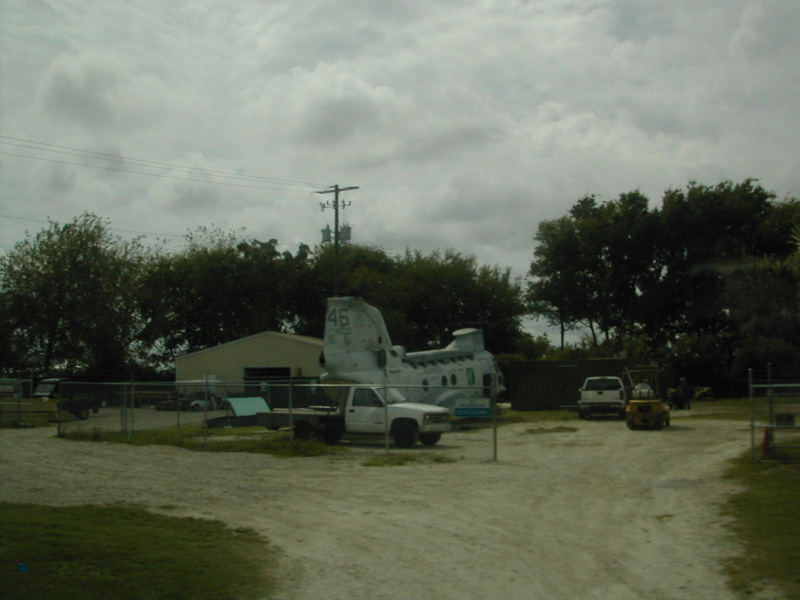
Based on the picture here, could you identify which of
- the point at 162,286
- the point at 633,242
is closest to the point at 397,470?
the point at 633,242

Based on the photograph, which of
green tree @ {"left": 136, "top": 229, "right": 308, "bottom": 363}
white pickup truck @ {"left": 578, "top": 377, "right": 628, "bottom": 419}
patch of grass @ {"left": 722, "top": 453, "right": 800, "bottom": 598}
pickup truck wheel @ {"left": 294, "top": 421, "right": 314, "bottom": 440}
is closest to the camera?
patch of grass @ {"left": 722, "top": 453, "right": 800, "bottom": 598}

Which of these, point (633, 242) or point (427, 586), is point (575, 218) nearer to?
point (633, 242)

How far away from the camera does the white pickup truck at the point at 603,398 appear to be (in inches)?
1240

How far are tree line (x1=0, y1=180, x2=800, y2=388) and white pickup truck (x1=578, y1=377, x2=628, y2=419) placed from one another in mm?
14605

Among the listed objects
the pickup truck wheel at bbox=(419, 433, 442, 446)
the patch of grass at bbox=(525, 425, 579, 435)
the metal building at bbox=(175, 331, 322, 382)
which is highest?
the metal building at bbox=(175, 331, 322, 382)

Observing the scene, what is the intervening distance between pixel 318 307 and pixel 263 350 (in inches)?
682

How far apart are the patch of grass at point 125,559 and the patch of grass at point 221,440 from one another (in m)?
9.64

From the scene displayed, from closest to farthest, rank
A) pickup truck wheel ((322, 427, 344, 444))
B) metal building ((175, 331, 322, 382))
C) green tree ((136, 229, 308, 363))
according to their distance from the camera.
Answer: pickup truck wheel ((322, 427, 344, 444)) → metal building ((175, 331, 322, 382)) → green tree ((136, 229, 308, 363))

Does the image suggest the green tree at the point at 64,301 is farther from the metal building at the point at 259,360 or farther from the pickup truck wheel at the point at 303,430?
the pickup truck wheel at the point at 303,430

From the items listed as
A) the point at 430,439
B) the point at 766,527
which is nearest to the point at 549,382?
the point at 430,439

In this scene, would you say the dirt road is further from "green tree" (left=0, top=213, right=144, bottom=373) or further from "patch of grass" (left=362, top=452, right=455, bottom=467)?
"green tree" (left=0, top=213, right=144, bottom=373)

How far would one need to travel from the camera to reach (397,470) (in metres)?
16.3

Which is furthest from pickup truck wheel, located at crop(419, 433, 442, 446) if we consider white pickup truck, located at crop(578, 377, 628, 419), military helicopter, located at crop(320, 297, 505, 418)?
white pickup truck, located at crop(578, 377, 628, 419)

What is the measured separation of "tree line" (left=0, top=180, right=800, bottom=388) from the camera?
47.6 meters
